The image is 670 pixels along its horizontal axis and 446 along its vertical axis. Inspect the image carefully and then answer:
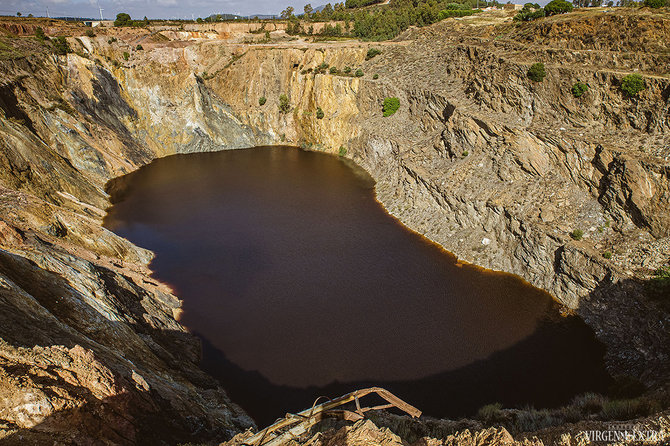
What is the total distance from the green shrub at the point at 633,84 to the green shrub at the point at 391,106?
28.4 m

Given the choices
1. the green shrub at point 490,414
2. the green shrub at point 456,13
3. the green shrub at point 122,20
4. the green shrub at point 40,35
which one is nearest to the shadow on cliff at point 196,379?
the green shrub at point 490,414

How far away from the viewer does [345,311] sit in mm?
28094

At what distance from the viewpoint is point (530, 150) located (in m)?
35.6

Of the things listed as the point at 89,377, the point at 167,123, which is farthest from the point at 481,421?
the point at 167,123

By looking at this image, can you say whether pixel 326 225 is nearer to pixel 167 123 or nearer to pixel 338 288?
pixel 338 288

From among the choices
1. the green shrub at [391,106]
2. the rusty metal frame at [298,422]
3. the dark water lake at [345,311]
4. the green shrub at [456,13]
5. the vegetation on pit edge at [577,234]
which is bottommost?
the dark water lake at [345,311]

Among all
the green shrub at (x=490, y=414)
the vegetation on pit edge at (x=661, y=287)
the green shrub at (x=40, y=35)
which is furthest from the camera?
the green shrub at (x=40, y=35)

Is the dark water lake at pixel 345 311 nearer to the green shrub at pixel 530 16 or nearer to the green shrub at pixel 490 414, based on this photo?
the green shrub at pixel 490 414

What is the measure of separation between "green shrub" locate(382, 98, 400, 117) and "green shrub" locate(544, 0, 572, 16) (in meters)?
20.6

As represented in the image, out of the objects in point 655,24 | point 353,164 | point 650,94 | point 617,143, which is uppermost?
point 655,24

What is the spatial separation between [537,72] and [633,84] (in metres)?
8.54

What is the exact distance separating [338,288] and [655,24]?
119ft

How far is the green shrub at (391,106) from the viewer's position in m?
56.0

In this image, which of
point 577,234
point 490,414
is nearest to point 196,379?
point 490,414
